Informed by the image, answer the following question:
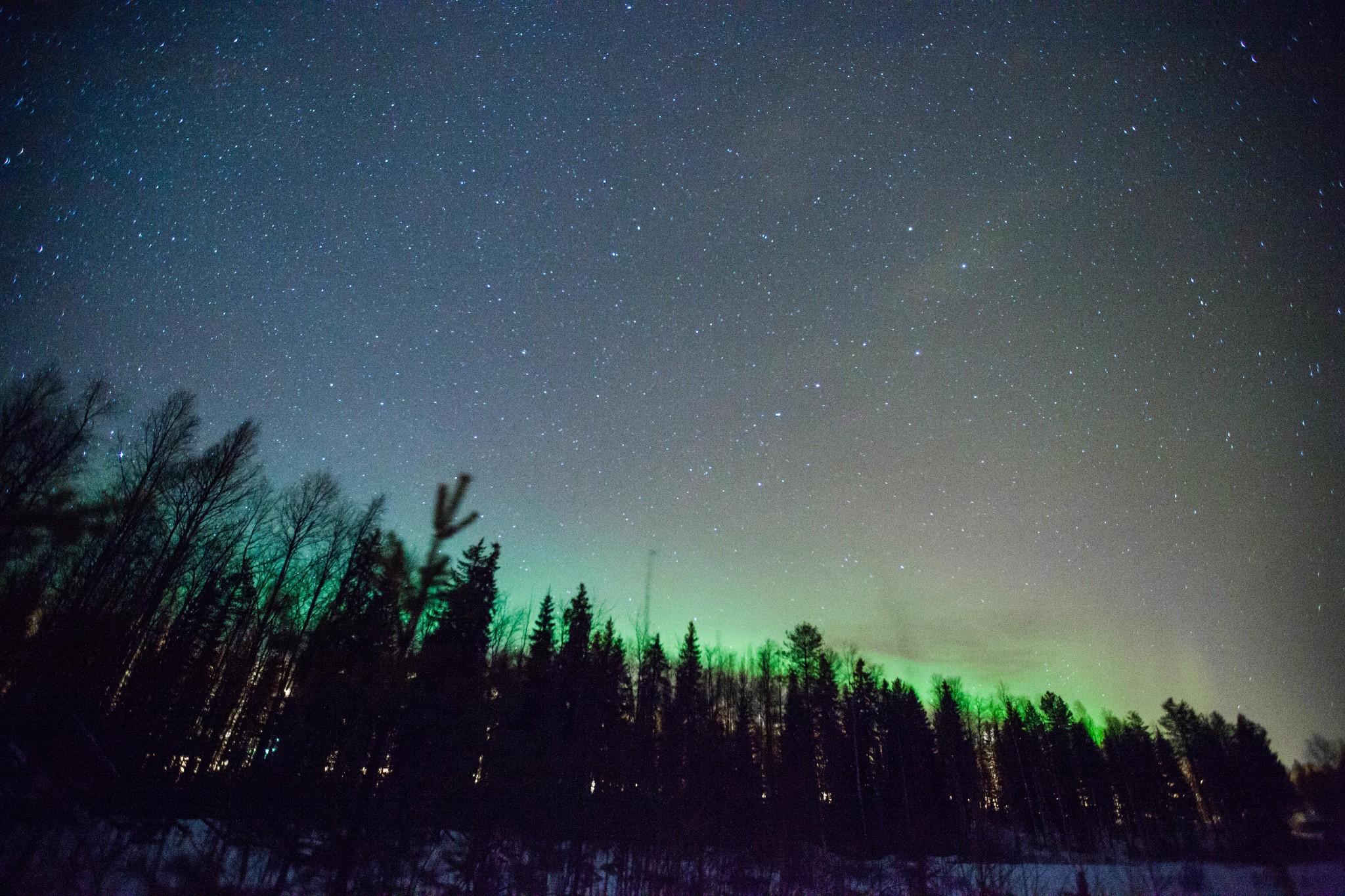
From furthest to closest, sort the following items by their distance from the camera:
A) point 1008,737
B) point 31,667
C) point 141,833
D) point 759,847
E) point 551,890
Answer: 1. point 1008,737
2. point 759,847
3. point 551,890
4. point 31,667
5. point 141,833

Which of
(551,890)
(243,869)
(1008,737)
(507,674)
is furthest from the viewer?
(1008,737)

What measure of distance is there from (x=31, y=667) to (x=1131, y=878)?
44221 mm

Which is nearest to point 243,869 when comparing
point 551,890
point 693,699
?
point 551,890

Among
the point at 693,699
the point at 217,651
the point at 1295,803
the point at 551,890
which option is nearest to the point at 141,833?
the point at 551,890

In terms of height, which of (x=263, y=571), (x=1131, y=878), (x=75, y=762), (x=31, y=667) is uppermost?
(x=263, y=571)

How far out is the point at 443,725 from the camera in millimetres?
14633

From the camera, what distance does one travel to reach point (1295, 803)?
3778cm

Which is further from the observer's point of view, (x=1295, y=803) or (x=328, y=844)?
(x=1295, y=803)

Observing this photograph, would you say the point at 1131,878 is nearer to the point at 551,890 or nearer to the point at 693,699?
the point at 693,699

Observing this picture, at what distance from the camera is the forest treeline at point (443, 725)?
12.3 meters

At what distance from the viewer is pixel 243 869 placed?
36.6ft

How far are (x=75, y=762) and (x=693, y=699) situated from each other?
31.3 meters

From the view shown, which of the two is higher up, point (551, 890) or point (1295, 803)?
point (1295, 803)

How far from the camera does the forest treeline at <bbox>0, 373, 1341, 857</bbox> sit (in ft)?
40.3
